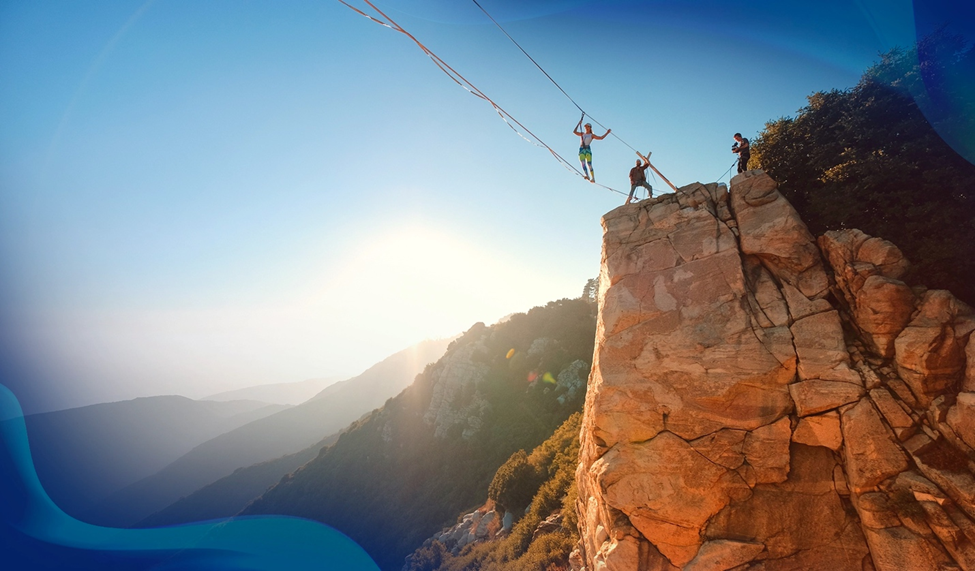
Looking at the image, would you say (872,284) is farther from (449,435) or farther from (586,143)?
(449,435)

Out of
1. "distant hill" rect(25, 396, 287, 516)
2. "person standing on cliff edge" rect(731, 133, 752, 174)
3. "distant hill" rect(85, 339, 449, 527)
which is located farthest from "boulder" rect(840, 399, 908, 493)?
"distant hill" rect(25, 396, 287, 516)

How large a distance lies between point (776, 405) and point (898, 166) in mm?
7796

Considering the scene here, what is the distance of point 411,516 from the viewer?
47.6 meters

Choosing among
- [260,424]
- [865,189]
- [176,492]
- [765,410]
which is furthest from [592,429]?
[260,424]

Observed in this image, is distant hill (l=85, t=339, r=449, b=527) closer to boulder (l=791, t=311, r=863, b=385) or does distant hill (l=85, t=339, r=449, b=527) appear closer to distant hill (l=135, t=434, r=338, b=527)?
distant hill (l=135, t=434, r=338, b=527)

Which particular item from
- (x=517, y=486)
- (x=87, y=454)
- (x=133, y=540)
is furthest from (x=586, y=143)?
(x=87, y=454)

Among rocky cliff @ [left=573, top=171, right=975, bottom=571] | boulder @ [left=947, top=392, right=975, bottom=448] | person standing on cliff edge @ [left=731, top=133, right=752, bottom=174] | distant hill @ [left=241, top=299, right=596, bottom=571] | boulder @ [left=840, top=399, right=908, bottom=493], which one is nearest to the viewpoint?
boulder @ [left=947, top=392, right=975, bottom=448]

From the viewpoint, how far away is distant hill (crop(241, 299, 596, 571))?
45625 mm

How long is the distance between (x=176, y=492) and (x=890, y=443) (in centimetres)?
20447

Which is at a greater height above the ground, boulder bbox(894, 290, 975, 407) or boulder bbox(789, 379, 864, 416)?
boulder bbox(894, 290, 975, 407)

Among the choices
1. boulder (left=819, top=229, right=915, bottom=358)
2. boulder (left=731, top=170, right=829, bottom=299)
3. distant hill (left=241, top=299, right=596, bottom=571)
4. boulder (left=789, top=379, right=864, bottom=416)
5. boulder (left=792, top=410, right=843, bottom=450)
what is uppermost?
boulder (left=731, top=170, right=829, bottom=299)

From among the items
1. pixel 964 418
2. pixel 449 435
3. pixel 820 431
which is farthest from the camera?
pixel 449 435

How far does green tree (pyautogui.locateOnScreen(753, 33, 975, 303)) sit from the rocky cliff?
94cm

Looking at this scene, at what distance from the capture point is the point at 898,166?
9.86 metres
